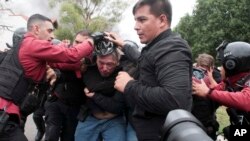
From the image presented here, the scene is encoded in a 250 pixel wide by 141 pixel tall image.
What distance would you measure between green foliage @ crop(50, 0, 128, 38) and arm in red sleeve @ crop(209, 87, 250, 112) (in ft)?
130

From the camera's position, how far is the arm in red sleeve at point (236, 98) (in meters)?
3.83

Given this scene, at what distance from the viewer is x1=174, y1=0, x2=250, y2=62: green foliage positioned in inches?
1407

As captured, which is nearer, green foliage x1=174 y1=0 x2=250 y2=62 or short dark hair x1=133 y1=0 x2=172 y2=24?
short dark hair x1=133 y1=0 x2=172 y2=24

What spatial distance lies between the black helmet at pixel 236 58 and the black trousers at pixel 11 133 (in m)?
2.13

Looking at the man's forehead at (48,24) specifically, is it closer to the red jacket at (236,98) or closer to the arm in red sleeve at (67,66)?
the arm in red sleeve at (67,66)

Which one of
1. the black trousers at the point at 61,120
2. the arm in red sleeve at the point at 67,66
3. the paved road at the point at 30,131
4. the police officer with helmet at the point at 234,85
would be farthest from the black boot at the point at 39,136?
the police officer with helmet at the point at 234,85

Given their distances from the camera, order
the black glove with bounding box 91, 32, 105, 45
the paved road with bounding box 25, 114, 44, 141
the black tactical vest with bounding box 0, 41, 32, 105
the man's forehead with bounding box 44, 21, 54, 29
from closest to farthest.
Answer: the black tactical vest with bounding box 0, 41, 32, 105, the black glove with bounding box 91, 32, 105, 45, the man's forehead with bounding box 44, 21, 54, 29, the paved road with bounding box 25, 114, 44, 141

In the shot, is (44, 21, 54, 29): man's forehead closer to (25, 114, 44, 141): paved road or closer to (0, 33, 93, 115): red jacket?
(0, 33, 93, 115): red jacket

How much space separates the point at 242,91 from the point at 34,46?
→ 1992mm

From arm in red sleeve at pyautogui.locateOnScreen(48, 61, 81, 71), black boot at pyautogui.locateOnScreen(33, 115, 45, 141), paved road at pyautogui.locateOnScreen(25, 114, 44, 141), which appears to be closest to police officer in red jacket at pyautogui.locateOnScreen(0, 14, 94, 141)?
arm in red sleeve at pyautogui.locateOnScreen(48, 61, 81, 71)

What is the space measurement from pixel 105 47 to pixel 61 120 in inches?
65.6

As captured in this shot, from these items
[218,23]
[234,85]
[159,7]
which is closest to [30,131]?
[234,85]

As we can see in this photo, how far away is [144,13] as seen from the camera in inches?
127

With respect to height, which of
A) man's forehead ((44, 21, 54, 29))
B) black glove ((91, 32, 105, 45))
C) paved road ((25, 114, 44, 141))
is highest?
man's forehead ((44, 21, 54, 29))
